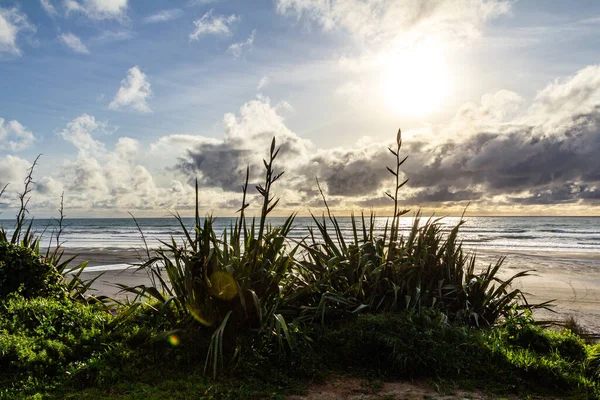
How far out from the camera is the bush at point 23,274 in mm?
5188

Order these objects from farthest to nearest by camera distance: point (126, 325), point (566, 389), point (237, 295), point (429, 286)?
1. point (429, 286)
2. point (126, 325)
3. point (237, 295)
4. point (566, 389)

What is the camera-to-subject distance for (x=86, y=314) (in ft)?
14.5

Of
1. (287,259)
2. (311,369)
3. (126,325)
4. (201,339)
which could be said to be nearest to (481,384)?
(311,369)

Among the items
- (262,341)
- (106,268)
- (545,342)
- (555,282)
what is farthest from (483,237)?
(262,341)

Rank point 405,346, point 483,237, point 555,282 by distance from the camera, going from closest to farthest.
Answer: point 405,346 → point 555,282 → point 483,237

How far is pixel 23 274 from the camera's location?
207 inches

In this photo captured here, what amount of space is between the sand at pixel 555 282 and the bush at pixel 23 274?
0.95 meters

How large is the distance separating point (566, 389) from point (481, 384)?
2.40 feet

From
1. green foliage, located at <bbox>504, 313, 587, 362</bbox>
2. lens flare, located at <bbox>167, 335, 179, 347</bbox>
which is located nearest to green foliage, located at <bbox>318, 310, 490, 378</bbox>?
green foliage, located at <bbox>504, 313, 587, 362</bbox>

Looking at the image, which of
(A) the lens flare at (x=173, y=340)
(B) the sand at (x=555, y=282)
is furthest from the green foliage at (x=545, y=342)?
(A) the lens flare at (x=173, y=340)

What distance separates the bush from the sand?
0.95 m

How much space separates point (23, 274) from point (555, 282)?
605 inches

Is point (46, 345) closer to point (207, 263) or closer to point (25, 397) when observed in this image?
point (25, 397)

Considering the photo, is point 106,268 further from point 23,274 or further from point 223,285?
point 223,285
